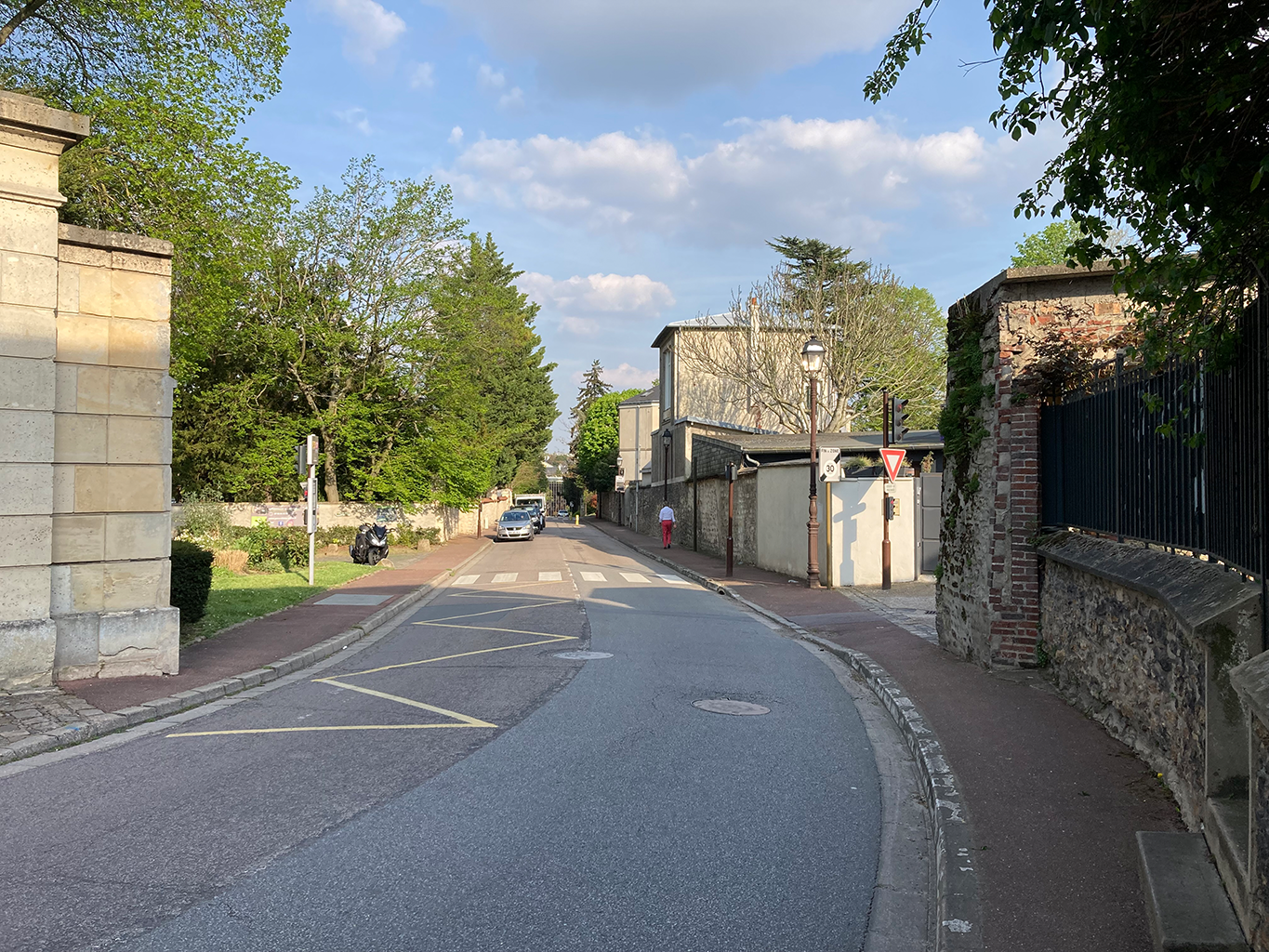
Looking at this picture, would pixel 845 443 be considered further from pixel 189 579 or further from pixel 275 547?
pixel 189 579

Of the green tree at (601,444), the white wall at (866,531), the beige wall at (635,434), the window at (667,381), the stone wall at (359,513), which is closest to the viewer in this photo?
the white wall at (866,531)

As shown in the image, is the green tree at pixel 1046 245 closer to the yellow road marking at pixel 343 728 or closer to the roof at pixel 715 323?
the roof at pixel 715 323

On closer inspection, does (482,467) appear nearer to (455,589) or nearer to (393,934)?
(455,589)

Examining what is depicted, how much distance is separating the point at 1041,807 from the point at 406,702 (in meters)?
5.28

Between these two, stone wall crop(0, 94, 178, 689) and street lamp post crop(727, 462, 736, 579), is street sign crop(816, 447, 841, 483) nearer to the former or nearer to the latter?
street lamp post crop(727, 462, 736, 579)

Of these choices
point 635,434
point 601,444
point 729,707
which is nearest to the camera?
point 729,707

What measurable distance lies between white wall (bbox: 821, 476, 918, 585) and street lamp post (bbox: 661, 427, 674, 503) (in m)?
24.0

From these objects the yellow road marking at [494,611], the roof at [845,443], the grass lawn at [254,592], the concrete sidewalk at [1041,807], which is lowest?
the yellow road marking at [494,611]

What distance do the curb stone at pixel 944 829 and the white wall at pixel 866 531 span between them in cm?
982

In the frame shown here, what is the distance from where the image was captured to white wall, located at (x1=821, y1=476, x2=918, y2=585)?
62.9ft

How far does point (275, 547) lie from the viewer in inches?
938

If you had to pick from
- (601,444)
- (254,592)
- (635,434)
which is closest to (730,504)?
(254,592)

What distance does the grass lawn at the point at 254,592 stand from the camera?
41.4 ft

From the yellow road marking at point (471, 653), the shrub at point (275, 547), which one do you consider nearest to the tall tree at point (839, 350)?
the shrub at point (275, 547)
